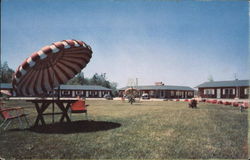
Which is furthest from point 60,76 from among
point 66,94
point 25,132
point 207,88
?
point 66,94

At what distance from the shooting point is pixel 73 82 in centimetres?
8394

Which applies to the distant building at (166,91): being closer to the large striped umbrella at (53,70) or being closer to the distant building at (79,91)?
the distant building at (79,91)

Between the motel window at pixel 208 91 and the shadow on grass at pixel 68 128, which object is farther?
the motel window at pixel 208 91

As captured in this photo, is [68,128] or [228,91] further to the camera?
[228,91]

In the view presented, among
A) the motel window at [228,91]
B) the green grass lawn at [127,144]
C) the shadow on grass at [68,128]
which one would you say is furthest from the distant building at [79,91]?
the green grass lawn at [127,144]

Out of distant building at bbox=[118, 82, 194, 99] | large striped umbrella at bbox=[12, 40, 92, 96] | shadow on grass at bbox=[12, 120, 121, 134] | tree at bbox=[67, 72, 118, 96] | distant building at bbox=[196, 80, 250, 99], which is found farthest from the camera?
tree at bbox=[67, 72, 118, 96]

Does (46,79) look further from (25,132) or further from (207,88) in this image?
(207,88)

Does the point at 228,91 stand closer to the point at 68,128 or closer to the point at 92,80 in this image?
the point at 68,128

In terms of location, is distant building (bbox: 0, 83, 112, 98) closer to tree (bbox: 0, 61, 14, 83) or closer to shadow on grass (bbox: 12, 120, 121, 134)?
tree (bbox: 0, 61, 14, 83)

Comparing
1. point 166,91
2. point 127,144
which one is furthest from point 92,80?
point 127,144

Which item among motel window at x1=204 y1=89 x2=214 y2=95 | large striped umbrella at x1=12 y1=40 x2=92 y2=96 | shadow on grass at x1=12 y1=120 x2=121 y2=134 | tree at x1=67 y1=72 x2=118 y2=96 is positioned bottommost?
shadow on grass at x1=12 y1=120 x2=121 y2=134

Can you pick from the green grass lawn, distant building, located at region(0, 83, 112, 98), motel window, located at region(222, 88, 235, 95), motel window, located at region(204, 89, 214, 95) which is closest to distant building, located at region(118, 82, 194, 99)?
motel window, located at region(204, 89, 214, 95)

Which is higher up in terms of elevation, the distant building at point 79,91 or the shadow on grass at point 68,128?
the distant building at point 79,91

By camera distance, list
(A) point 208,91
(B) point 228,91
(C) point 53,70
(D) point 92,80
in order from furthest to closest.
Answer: (D) point 92,80 < (A) point 208,91 < (B) point 228,91 < (C) point 53,70
